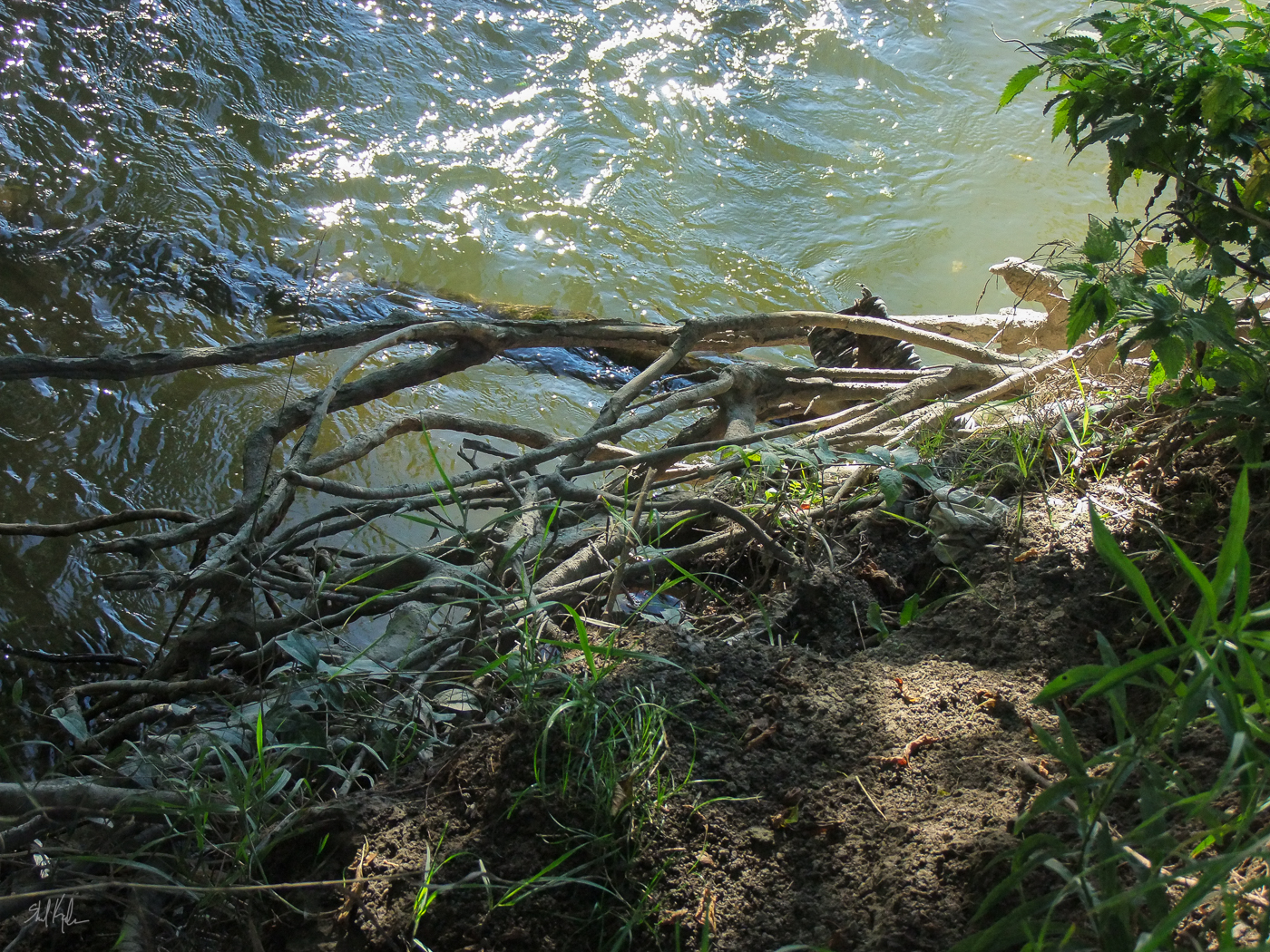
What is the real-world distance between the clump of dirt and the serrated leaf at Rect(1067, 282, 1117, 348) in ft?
1.57

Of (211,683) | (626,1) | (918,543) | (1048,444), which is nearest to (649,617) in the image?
(918,543)

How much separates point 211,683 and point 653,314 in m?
4.46

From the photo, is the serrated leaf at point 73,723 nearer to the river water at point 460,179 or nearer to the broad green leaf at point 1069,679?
the river water at point 460,179

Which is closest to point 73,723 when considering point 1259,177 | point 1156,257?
point 1156,257

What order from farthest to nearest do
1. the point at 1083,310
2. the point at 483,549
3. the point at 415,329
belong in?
1. the point at 415,329
2. the point at 483,549
3. the point at 1083,310

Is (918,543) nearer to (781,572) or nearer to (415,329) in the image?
(781,572)

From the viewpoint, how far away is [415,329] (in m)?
2.89

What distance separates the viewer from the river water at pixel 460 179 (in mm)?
4238

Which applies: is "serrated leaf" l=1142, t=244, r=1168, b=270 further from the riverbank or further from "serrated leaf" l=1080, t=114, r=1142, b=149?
the riverbank

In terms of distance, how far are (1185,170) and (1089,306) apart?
1.45 ft

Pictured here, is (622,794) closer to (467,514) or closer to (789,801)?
(789,801)

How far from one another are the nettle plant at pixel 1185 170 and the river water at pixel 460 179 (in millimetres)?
3134

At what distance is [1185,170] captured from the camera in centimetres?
194

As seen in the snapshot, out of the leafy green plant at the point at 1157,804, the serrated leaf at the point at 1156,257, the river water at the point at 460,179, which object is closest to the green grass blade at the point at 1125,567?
the leafy green plant at the point at 1157,804
